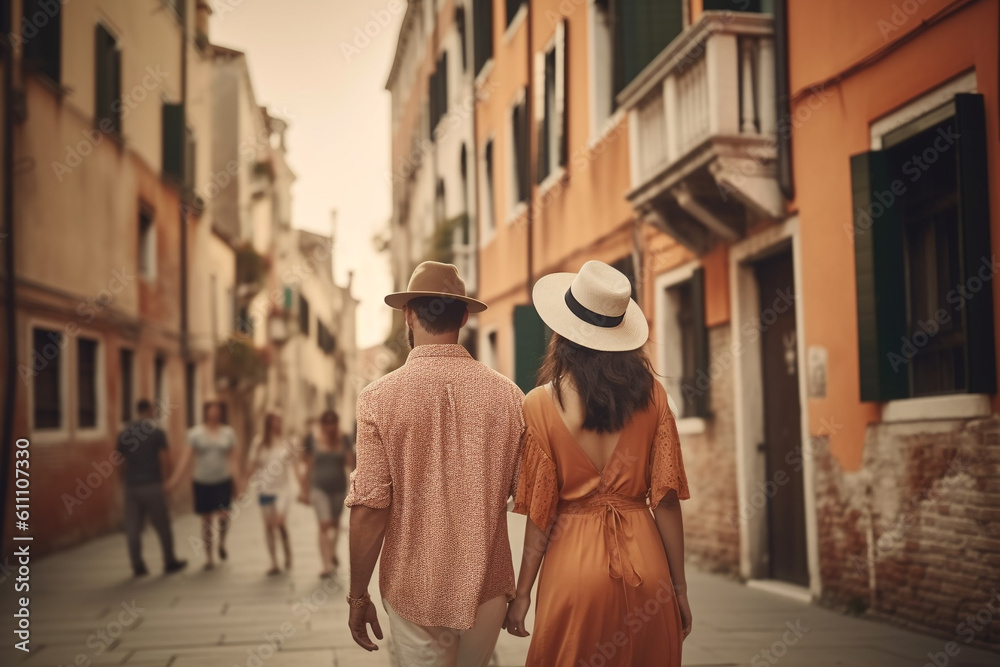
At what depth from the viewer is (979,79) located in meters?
6.70

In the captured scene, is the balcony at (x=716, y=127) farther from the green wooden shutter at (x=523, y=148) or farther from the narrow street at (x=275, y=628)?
the green wooden shutter at (x=523, y=148)

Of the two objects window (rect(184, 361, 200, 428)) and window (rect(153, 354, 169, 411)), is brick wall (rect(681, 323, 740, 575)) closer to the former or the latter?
window (rect(153, 354, 169, 411))

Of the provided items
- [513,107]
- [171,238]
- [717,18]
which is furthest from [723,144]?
[171,238]

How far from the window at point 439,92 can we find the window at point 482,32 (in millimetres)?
3935

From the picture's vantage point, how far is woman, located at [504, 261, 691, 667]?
3.25 m

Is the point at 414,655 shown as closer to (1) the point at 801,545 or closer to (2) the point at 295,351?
(1) the point at 801,545

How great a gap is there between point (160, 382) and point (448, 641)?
17.9m

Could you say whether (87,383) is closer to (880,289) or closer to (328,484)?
(328,484)

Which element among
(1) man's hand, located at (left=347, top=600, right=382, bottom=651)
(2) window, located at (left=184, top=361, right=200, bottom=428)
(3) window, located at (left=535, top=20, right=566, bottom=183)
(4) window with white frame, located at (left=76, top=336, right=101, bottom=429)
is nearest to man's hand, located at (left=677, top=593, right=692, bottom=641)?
(1) man's hand, located at (left=347, top=600, right=382, bottom=651)

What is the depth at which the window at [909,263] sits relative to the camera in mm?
7430

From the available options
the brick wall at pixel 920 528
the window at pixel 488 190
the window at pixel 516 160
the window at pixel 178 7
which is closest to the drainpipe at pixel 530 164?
the window at pixel 516 160

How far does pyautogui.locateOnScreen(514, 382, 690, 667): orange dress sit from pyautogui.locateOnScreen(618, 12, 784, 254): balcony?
20.4ft

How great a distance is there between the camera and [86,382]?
15.5m

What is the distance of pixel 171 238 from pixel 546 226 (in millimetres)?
7547
